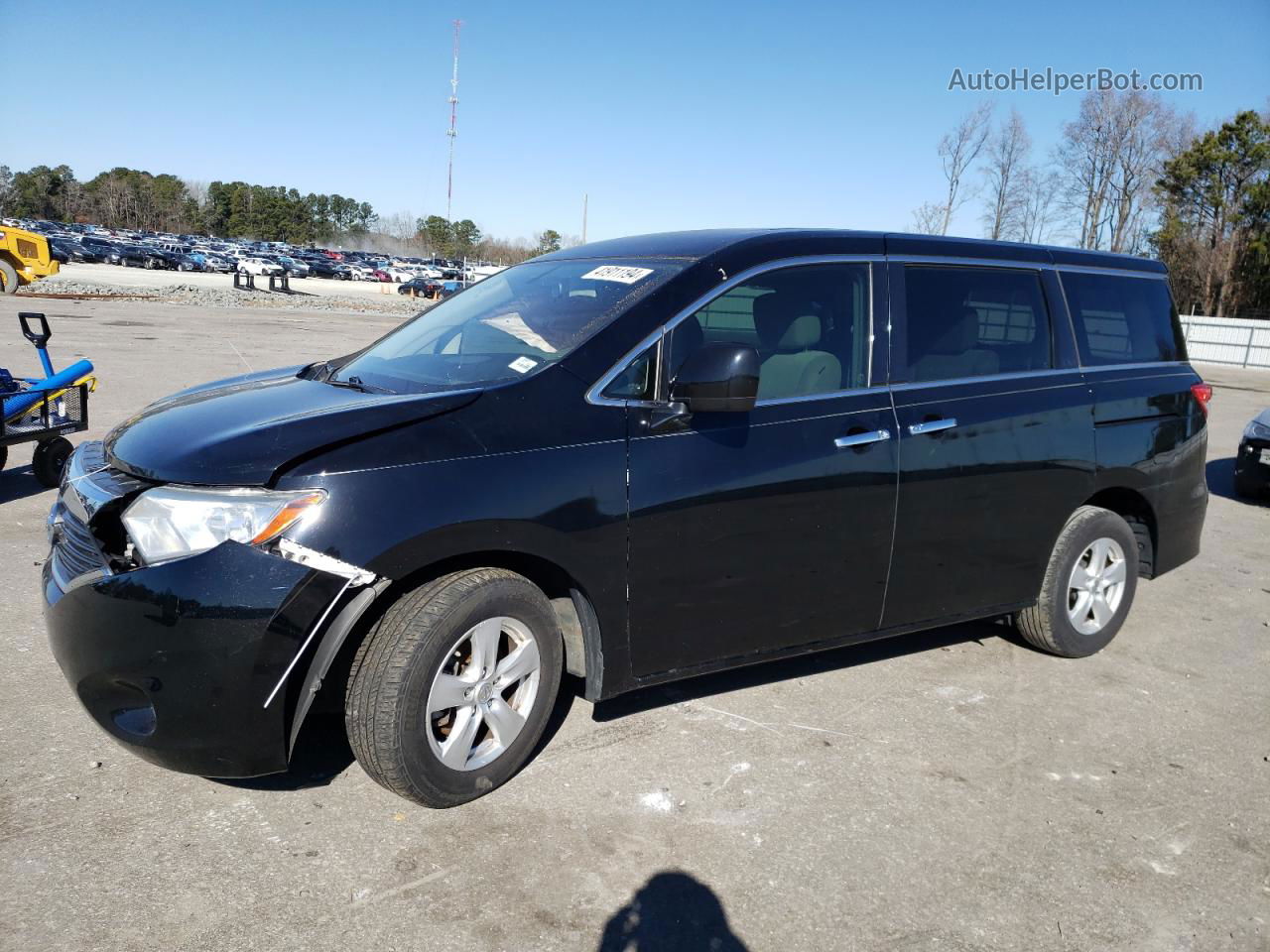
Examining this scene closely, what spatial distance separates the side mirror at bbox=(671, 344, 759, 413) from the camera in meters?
3.36

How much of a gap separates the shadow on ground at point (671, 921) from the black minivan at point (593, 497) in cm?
71

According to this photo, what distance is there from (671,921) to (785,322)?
2242mm

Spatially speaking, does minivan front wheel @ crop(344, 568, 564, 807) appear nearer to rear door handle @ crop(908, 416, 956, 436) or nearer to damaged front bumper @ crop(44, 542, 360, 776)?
damaged front bumper @ crop(44, 542, 360, 776)

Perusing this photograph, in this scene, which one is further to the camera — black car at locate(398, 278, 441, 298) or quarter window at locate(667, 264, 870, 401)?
black car at locate(398, 278, 441, 298)

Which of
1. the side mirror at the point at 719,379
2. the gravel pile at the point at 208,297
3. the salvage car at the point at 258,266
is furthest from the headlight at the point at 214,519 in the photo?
the salvage car at the point at 258,266

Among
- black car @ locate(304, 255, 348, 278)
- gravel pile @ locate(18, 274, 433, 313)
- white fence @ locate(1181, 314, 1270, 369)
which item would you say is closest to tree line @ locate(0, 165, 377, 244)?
black car @ locate(304, 255, 348, 278)

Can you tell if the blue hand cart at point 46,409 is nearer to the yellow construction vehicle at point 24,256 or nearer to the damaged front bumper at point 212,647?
the damaged front bumper at point 212,647

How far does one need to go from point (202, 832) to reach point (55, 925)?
0.52 m

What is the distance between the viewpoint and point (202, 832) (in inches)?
120

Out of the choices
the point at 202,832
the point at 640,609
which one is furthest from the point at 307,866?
the point at 640,609

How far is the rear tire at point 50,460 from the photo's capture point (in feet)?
24.1

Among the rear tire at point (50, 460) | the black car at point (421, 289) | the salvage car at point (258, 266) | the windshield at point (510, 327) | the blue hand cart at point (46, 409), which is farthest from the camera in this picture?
the salvage car at point (258, 266)

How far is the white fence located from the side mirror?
3814 centimetres

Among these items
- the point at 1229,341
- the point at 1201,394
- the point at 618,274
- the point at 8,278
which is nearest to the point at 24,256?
the point at 8,278
